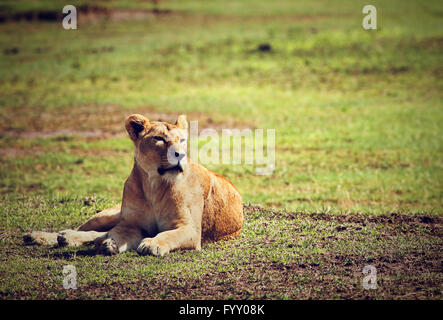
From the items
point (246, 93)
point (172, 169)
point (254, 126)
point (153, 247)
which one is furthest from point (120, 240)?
point (246, 93)

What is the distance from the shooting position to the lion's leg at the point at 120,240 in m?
6.50

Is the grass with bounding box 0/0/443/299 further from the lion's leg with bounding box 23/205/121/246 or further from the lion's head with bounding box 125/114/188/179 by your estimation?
the lion's head with bounding box 125/114/188/179

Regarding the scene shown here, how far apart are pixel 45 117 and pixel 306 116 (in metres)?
7.80

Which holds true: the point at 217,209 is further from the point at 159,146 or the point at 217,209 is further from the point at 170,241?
the point at 159,146

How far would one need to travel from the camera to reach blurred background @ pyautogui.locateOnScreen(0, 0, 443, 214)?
12969 mm

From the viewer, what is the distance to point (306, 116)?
18.9 meters

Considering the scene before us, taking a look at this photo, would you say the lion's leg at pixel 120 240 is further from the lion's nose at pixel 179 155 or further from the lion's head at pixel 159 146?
the lion's nose at pixel 179 155

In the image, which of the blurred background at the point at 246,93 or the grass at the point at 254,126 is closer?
the grass at the point at 254,126

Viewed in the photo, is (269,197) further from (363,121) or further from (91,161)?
(363,121)

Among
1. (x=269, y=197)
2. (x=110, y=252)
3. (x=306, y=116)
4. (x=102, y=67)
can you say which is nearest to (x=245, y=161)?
(x=269, y=197)

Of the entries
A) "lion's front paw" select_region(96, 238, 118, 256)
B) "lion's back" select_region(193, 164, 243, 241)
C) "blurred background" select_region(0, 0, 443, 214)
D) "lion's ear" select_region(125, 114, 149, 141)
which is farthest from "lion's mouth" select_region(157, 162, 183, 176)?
"blurred background" select_region(0, 0, 443, 214)

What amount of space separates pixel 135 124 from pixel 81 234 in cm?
144

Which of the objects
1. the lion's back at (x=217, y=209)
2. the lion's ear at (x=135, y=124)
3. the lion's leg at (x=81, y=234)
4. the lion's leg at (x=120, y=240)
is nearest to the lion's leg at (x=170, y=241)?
the lion's leg at (x=120, y=240)

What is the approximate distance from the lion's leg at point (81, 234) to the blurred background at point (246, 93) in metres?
2.63
